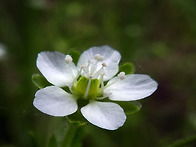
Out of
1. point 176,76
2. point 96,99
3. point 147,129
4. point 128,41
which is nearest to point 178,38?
point 176,76

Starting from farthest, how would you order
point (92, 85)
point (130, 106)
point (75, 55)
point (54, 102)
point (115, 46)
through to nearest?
point (115, 46), point (75, 55), point (92, 85), point (130, 106), point (54, 102)

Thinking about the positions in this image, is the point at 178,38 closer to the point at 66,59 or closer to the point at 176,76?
the point at 176,76

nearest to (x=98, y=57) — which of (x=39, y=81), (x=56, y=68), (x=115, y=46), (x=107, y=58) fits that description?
(x=107, y=58)

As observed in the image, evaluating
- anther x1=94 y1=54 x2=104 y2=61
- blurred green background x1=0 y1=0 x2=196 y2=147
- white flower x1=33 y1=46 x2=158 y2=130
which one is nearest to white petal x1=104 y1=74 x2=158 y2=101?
white flower x1=33 y1=46 x2=158 y2=130

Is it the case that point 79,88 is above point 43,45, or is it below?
above

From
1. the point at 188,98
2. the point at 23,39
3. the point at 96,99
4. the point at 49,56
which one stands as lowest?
the point at 188,98

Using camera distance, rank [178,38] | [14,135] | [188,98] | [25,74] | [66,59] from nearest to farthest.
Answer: [66,59] → [14,135] → [25,74] → [188,98] → [178,38]

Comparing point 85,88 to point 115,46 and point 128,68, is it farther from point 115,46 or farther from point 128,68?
point 115,46

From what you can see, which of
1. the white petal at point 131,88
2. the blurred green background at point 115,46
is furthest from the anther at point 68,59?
the blurred green background at point 115,46
